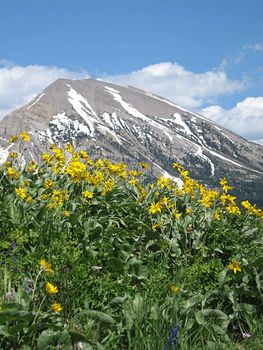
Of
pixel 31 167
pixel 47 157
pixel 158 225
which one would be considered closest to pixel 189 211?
pixel 158 225

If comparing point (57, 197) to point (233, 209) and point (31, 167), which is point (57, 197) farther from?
point (233, 209)

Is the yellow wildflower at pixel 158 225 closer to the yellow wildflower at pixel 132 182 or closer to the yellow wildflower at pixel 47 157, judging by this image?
the yellow wildflower at pixel 132 182

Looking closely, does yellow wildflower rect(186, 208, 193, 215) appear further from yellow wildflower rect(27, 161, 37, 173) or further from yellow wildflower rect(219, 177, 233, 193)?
yellow wildflower rect(27, 161, 37, 173)

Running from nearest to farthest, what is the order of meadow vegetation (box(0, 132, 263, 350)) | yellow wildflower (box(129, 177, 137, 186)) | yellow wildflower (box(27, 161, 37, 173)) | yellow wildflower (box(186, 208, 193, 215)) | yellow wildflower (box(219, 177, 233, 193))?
meadow vegetation (box(0, 132, 263, 350)), yellow wildflower (box(186, 208, 193, 215)), yellow wildflower (box(219, 177, 233, 193)), yellow wildflower (box(27, 161, 37, 173)), yellow wildflower (box(129, 177, 137, 186))

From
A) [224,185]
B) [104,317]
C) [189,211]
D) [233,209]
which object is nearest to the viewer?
[104,317]

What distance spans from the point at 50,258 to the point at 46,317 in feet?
4.56

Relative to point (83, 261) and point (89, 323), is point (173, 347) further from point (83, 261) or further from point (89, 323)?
point (83, 261)

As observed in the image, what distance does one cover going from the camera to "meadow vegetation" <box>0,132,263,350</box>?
11.3ft

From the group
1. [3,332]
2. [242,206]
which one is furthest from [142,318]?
[242,206]

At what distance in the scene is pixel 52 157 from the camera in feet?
25.3

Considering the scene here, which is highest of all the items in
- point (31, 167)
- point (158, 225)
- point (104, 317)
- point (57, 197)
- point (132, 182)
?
point (31, 167)

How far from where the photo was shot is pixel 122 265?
16.3ft

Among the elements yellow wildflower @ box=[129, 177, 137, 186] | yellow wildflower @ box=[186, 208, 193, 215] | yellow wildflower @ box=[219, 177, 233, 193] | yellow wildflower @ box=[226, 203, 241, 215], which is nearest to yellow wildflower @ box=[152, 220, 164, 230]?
yellow wildflower @ box=[186, 208, 193, 215]

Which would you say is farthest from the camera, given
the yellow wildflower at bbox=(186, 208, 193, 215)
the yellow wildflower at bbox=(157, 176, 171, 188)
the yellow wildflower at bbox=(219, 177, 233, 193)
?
the yellow wildflower at bbox=(157, 176, 171, 188)
